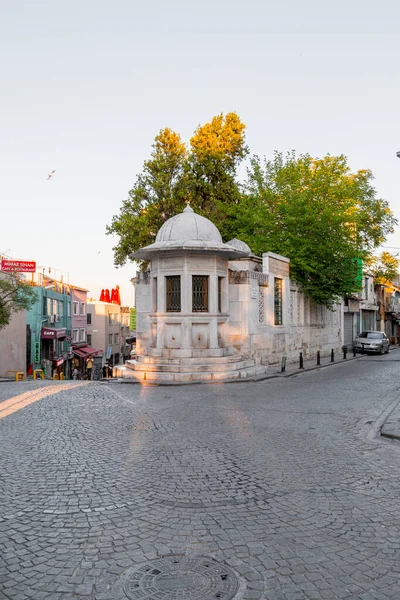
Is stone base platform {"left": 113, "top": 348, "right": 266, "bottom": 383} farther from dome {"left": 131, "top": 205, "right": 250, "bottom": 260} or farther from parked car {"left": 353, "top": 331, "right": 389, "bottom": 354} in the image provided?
parked car {"left": 353, "top": 331, "right": 389, "bottom": 354}

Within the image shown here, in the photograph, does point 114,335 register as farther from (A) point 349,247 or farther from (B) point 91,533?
(B) point 91,533

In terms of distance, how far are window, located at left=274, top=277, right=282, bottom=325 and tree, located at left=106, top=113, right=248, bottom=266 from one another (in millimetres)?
8890

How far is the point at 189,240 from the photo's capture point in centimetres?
1888

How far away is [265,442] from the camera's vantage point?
8461mm

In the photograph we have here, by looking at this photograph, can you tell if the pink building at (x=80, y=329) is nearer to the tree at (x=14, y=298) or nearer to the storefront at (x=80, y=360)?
the storefront at (x=80, y=360)

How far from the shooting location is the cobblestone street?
12.6 ft

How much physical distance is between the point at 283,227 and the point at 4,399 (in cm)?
1833

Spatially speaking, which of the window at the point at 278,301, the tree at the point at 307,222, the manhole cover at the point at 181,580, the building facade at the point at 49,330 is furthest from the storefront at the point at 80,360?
the manhole cover at the point at 181,580

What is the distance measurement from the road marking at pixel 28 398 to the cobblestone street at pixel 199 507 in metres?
1.04

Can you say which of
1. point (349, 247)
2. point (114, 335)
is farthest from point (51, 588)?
point (114, 335)

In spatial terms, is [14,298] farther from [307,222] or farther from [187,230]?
[307,222]

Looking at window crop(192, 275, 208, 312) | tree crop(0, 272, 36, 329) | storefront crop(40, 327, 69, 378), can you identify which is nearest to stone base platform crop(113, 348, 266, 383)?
window crop(192, 275, 208, 312)

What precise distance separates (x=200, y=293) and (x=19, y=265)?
969 inches

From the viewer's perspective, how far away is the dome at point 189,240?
18484 millimetres
